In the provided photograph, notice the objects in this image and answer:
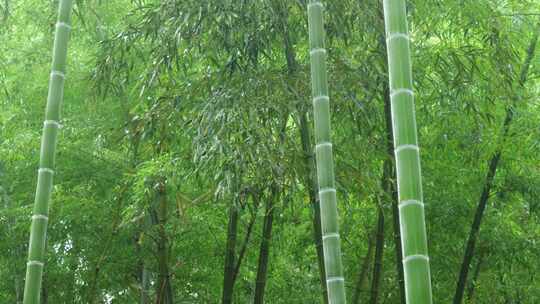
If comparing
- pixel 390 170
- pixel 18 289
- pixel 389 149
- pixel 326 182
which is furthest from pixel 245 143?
pixel 18 289

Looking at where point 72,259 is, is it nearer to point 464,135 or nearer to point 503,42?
point 464,135

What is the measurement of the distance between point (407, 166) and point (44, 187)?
1.70 m

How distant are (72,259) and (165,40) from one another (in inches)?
125

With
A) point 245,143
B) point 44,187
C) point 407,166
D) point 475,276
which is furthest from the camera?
point 475,276

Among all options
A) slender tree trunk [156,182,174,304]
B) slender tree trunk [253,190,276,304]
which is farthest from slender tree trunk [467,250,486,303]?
slender tree trunk [156,182,174,304]

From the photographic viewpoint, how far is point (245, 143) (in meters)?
4.52

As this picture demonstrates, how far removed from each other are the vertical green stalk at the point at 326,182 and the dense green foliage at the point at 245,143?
0.89m

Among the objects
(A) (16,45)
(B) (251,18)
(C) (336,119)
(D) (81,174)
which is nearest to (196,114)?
(B) (251,18)

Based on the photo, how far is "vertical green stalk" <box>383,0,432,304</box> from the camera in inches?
102

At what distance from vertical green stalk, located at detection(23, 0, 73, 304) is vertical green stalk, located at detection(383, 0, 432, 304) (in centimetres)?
163

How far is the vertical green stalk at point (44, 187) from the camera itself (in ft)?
11.4

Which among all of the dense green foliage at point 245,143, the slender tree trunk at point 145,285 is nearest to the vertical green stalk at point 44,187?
the dense green foliage at point 245,143

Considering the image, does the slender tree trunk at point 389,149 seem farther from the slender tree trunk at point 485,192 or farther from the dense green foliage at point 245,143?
the slender tree trunk at point 485,192

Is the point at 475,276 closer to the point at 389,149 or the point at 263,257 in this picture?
the point at 263,257
